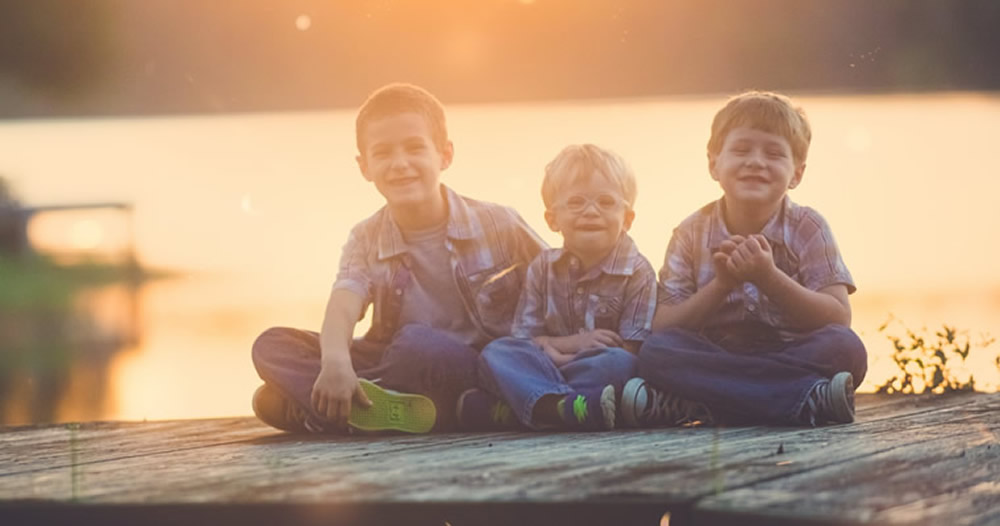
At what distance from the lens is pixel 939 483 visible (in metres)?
2.00

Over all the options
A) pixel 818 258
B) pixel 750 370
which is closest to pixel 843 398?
pixel 750 370

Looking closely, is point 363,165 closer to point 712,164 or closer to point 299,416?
point 299,416

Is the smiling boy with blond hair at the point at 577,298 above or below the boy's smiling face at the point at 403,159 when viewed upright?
below

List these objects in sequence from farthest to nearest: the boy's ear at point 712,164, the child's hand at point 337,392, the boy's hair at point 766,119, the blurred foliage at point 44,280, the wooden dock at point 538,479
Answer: the blurred foliage at point 44,280
the boy's ear at point 712,164
the boy's hair at point 766,119
the child's hand at point 337,392
the wooden dock at point 538,479

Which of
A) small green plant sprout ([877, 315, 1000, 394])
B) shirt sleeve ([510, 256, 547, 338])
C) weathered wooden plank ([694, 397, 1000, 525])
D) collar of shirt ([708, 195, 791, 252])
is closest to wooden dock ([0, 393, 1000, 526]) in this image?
weathered wooden plank ([694, 397, 1000, 525])

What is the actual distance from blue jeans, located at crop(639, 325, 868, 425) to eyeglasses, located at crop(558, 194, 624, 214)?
1.21 ft

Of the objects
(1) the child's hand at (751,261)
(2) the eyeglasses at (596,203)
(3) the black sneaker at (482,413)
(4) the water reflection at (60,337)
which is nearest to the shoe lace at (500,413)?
(3) the black sneaker at (482,413)

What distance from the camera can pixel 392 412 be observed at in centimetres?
325

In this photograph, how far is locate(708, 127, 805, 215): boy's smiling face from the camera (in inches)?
130

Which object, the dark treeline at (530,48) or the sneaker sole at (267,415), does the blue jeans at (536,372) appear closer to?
the sneaker sole at (267,415)

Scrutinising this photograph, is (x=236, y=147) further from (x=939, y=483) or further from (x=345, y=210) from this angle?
(x=939, y=483)

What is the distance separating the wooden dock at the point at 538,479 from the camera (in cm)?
184

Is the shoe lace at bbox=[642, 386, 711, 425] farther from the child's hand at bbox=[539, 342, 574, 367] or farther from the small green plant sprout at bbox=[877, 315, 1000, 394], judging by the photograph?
the small green plant sprout at bbox=[877, 315, 1000, 394]

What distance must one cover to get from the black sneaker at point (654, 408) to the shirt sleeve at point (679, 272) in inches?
11.1
